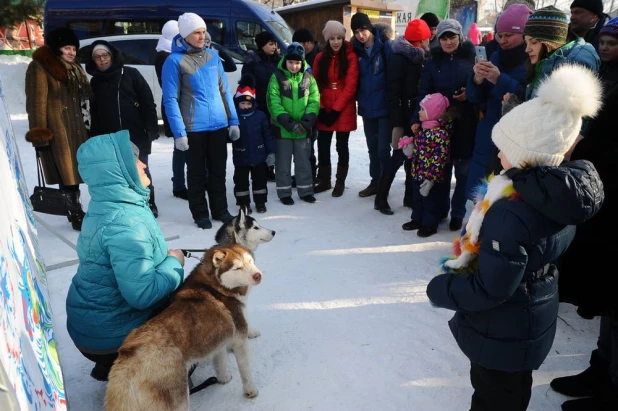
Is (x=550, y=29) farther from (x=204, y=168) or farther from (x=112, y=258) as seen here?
(x=204, y=168)

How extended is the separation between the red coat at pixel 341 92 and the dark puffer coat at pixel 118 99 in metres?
2.11

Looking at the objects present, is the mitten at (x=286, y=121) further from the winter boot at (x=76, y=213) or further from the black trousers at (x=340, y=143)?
the winter boot at (x=76, y=213)

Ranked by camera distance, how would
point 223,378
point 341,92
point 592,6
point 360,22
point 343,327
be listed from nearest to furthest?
point 223,378 < point 343,327 < point 592,6 < point 360,22 < point 341,92

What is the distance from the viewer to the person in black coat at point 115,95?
16.0 ft

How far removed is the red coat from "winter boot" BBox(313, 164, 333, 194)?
570mm

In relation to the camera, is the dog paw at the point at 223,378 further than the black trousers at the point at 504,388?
Yes

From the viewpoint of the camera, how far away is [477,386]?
83.5 inches

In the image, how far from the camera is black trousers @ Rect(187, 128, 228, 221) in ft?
16.4

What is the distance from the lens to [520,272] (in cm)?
175

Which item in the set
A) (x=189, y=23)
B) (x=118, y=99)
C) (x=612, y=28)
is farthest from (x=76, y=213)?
(x=612, y=28)

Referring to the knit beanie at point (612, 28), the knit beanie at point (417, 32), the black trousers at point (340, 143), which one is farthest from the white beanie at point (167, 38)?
the knit beanie at point (612, 28)

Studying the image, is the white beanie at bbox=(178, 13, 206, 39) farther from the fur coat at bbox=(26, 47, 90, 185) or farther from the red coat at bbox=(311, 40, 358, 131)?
the red coat at bbox=(311, 40, 358, 131)

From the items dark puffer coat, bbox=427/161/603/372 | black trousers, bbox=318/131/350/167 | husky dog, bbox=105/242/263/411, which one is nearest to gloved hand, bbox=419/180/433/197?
black trousers, bbox=318/131/350/167

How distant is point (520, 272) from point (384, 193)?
3.81 meters
